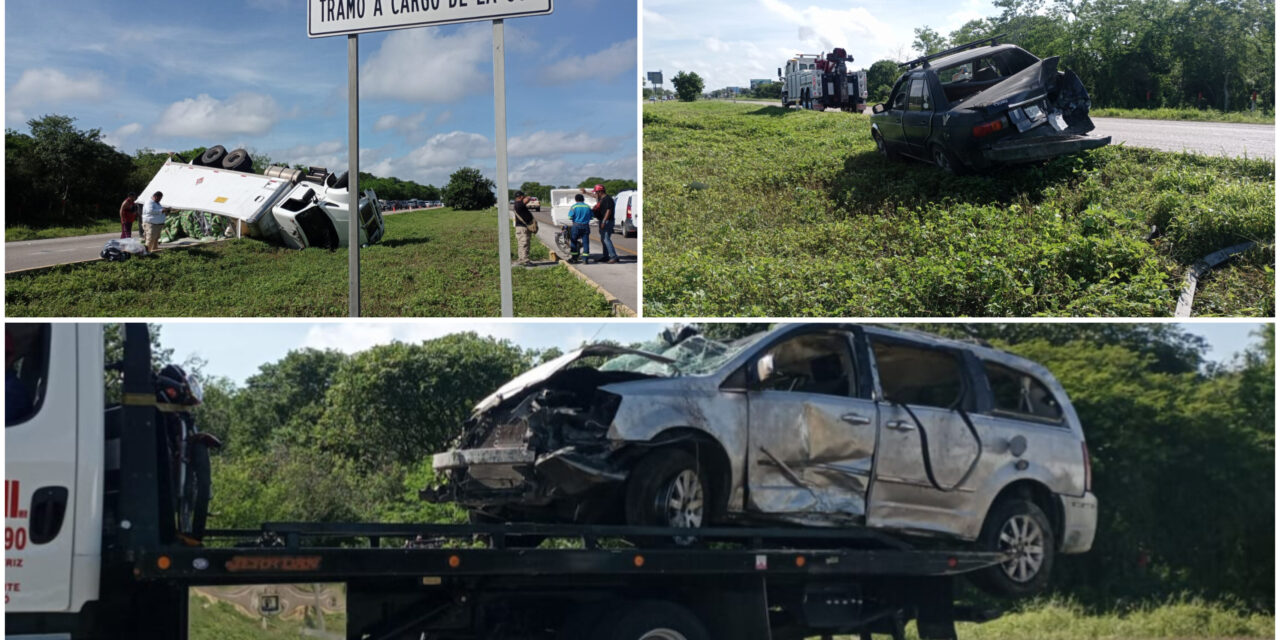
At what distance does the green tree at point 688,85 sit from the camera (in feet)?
34.0

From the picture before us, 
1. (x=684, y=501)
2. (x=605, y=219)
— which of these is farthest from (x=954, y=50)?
(x=684, y=501)

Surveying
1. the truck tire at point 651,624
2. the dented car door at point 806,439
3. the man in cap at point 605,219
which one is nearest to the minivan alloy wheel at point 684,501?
the dented car door at point 806,439

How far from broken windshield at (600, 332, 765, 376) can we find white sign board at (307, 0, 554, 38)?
85.4 inches

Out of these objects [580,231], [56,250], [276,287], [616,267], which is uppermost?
[580,231]

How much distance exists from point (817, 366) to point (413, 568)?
2680 millimetres

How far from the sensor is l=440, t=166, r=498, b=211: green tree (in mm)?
18547

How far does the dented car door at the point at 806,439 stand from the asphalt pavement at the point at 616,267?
2687mm

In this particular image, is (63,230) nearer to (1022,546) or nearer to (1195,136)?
(1022,546)

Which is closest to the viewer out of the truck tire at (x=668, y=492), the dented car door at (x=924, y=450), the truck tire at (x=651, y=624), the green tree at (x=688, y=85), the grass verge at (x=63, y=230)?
the truck tire at (x=651, y=624)

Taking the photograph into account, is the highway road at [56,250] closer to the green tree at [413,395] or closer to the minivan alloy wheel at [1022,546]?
the green tree at [413,395]

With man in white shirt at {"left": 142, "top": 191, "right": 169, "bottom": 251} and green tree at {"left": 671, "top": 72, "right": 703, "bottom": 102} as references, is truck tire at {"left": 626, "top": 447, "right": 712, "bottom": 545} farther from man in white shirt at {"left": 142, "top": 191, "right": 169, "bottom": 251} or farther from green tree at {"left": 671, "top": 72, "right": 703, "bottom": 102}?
man in white shirt at {"left": 142, "top": 191, "right": 169, "bottom": 251}

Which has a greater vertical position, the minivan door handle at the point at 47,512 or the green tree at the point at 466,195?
the green tree at the point at 466,195

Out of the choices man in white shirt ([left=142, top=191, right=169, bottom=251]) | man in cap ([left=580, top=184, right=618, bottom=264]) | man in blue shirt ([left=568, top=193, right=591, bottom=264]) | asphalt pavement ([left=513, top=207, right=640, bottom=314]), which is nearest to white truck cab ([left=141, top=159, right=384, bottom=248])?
man in white shirt ([left=142, top=191, right=169, bottom=251])

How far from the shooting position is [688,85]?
10766mm
